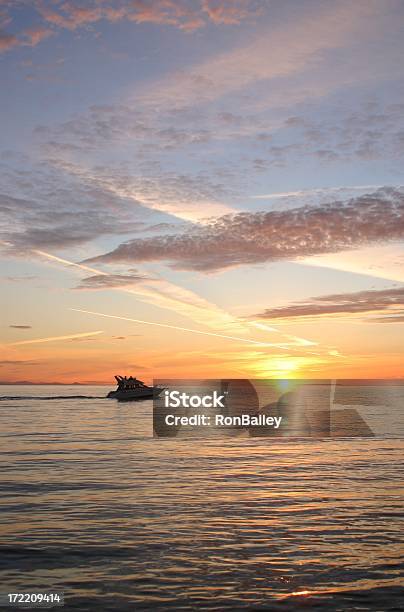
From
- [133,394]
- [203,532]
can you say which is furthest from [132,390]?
[203,532]

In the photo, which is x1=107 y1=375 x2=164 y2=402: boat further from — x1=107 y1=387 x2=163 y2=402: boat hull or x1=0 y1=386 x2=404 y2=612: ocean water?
x1=0 y1=386 x2=404 y2=612: ocean water

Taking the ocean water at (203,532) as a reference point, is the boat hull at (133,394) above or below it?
below

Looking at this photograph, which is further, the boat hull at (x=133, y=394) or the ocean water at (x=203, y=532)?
the boat hull at (x=133, y=394)

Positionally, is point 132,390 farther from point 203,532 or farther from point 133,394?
point 203,532

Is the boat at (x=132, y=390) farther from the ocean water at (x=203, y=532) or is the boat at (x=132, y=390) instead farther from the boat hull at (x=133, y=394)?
the ocean water at (x=203, y=532)

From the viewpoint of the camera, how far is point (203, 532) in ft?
64.5

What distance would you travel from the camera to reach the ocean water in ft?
46.1

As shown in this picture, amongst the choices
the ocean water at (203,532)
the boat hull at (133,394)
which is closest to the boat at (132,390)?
the boat hull at (133,394)

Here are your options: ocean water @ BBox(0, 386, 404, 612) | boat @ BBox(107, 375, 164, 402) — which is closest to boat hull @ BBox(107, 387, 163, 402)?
boat @ BBox(107, 375, 164, 402)

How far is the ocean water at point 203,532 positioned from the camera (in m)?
14.1

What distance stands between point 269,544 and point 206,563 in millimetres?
→ 2714

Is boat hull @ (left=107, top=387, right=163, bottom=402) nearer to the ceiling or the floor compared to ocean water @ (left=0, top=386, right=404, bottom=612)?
nearer to the floor

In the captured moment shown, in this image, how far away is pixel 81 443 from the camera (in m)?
48.6

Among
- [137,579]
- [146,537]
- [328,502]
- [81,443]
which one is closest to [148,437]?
[81,443]
